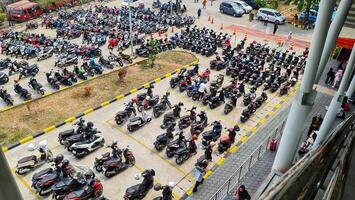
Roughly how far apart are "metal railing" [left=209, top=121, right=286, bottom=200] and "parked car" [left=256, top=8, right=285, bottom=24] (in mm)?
20959

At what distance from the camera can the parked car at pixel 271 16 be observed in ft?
107

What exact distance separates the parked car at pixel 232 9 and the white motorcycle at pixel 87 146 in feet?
85.4

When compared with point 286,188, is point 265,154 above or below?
below

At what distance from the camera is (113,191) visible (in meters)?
11.9

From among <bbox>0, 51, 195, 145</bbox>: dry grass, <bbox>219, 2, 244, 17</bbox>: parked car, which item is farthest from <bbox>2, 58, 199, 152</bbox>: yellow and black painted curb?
<bbox>219, 2, 244, 17</bbox>: parked car

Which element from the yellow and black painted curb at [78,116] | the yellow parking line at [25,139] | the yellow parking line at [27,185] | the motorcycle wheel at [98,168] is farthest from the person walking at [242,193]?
the yellow parking line at [25,139]

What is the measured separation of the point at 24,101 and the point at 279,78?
52.3ft

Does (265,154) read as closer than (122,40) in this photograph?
Yes

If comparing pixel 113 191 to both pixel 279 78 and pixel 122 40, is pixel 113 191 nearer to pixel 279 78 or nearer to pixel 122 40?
pixel 279 78

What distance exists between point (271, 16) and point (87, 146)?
26309 millimetres

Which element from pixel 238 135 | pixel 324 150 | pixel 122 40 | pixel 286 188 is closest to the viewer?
pixel 286 188

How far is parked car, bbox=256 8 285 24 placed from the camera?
32.6 metres

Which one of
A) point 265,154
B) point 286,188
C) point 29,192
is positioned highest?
point 286,188

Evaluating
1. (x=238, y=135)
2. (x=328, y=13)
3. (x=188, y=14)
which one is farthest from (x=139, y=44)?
Answer: (x=328, y=13)
